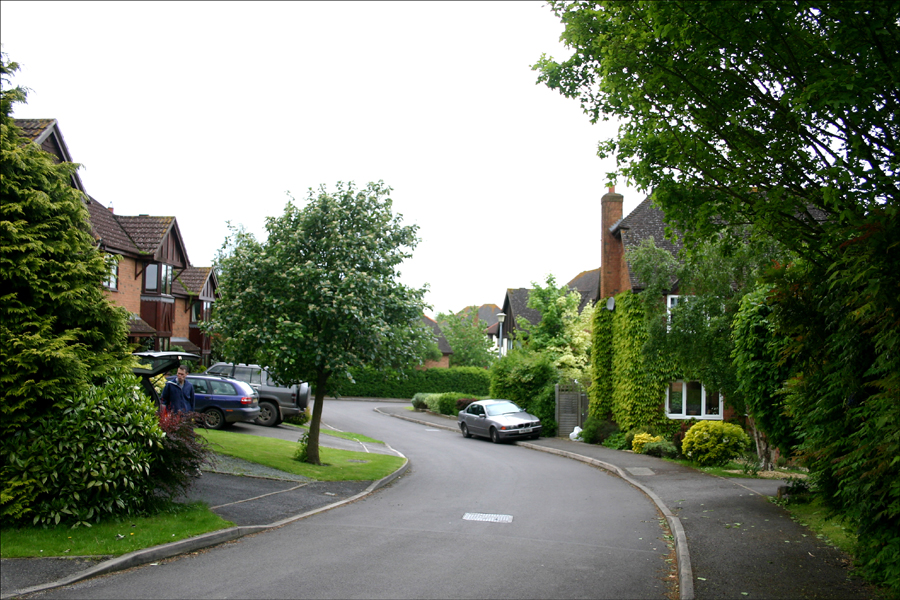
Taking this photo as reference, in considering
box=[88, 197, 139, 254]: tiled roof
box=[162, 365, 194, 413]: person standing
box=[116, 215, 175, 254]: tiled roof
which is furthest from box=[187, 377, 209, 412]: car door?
box=[162, 365, 194, 413]: person standing

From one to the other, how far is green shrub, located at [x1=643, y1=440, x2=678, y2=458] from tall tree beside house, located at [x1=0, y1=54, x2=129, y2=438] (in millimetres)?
16434

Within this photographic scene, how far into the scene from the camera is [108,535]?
878 centimetres

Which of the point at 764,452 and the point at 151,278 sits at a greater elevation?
the point at 151,278

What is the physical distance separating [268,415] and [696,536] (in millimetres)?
19396

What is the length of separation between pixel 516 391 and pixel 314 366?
17552 millimetres

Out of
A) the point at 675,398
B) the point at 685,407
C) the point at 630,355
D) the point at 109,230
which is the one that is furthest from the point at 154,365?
the point at 685,407

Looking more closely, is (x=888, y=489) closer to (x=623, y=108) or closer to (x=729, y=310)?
(x=623, y=108)

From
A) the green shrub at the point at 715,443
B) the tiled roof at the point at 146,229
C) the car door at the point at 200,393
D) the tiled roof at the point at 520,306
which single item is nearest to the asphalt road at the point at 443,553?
the green shrub at the point at 715,443

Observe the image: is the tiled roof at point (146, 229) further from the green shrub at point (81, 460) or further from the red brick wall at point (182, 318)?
the green shrub at point (81, 460)

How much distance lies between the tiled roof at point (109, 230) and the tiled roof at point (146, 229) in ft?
4.47

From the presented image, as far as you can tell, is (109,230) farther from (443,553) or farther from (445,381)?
(445,381)

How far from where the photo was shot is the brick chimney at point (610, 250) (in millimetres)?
27297

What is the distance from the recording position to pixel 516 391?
3266 centimetres

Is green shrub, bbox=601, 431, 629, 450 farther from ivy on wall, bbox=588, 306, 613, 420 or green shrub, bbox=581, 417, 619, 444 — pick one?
ivy on wall, bbox=588, 306, 613, 420
